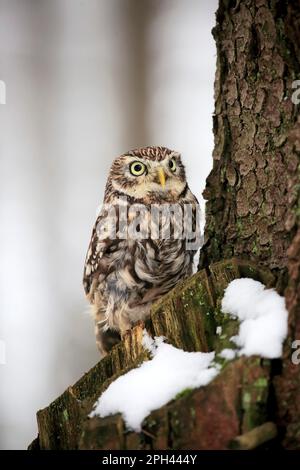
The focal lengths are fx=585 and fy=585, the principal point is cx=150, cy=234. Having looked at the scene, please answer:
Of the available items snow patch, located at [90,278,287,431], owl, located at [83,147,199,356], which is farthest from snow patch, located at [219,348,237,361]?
owl, located at [83,147,199,356]

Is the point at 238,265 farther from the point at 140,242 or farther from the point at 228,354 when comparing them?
the point at 140,242

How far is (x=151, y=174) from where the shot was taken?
2758mm

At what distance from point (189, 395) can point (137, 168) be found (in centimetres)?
154

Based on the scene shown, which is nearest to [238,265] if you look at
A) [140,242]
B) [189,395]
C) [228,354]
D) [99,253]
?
[228,354]

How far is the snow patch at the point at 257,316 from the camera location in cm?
147

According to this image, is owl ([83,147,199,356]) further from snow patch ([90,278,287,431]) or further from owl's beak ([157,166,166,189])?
snow patch ([90,278,287,431])
